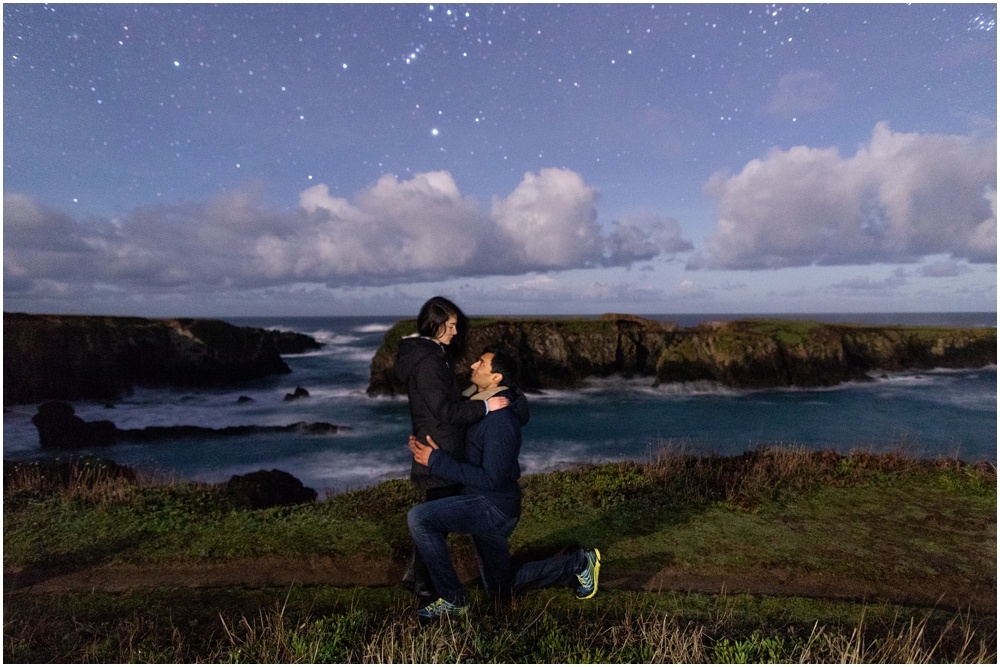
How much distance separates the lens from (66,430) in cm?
2892

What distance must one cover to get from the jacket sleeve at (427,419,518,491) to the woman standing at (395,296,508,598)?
163 mm

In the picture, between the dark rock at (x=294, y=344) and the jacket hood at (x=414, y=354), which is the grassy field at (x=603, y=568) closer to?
the jacket hood at (x=414, y=354)

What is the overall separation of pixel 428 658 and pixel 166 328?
48784mm

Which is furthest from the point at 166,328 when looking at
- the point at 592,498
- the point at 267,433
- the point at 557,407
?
the point at 592,498

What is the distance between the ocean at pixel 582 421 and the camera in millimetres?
27906

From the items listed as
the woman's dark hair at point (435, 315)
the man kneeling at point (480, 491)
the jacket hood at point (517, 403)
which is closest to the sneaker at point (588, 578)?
the man kneeling at point (480, 491)

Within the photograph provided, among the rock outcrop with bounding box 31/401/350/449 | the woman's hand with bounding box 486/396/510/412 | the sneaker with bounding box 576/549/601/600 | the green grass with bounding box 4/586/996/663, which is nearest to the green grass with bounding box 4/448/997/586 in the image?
the green grass with bounding box 4/586/996/663

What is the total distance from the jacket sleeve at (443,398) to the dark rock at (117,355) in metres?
46.7

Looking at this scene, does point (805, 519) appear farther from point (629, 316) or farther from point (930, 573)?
point (629, 316)

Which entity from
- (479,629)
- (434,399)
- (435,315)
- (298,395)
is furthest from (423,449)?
(298,395)

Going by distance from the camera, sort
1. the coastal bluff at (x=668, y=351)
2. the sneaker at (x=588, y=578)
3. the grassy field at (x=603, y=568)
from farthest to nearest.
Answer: the coastal bluff at (x=668, y=351) < the sneaker at (x=588, y=578) < the grassy field at (x=603, y=568)

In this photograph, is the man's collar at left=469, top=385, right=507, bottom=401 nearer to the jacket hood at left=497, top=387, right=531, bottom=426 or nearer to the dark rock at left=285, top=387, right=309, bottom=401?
the jacket hood at left=497, top=387, right=531, bottom=426

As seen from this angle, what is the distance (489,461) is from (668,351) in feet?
123

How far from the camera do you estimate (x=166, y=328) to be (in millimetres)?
45500
